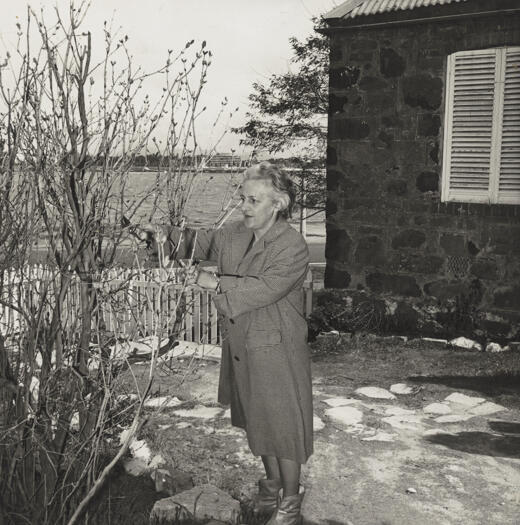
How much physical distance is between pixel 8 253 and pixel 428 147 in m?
6.32

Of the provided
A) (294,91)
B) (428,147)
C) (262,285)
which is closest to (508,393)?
(428,147)

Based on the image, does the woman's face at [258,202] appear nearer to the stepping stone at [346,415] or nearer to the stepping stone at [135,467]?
the stepping stone at [135,467]

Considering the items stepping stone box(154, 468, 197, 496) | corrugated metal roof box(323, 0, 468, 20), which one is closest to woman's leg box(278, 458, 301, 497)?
stepping stone box(154, 468, 197, 496)

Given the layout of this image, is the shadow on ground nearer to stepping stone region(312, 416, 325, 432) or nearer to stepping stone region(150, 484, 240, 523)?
stepping stone region(312, 416, 325, 432)

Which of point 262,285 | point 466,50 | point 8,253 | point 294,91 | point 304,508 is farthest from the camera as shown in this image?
point 294,91

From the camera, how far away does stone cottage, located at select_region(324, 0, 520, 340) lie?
8.16m

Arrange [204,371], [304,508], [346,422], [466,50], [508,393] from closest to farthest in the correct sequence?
[304,508]
[346,422]
[508,393]
[204,371]
[466,50]

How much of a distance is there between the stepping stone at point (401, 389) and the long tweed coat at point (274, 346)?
9.88 ft

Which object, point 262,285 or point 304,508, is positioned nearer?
point 262,285

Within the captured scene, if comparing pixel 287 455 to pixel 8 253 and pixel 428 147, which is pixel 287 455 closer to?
pixel 8 253

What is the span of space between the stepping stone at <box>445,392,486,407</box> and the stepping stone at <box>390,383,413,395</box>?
0.38m

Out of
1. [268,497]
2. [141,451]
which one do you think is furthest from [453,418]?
[141,451]

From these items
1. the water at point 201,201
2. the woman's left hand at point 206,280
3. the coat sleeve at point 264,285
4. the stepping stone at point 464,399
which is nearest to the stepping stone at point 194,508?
the coat sleeve at point 264,285

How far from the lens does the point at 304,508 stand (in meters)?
4.12
